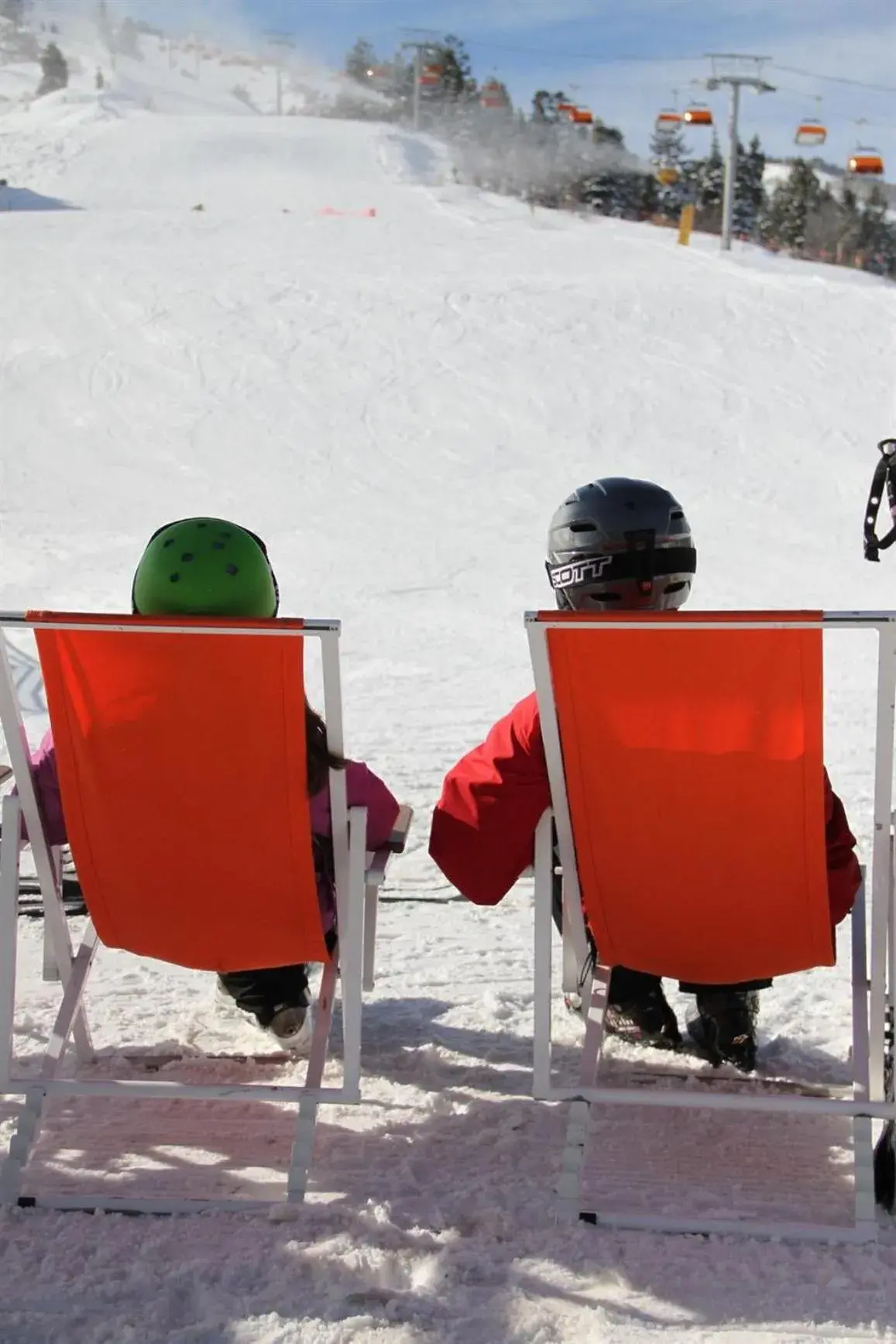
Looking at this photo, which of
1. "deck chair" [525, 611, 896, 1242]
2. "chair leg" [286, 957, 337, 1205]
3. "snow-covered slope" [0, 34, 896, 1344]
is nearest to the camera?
"snow-covered slope" [0, 34, 896, 1344]

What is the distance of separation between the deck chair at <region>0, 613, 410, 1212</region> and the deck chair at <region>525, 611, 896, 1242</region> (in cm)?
40

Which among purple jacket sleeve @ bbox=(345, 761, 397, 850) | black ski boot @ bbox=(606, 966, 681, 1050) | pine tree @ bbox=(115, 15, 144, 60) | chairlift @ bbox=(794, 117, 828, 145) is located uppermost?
pine tree @ bbox=(115, 15, 144, 60)

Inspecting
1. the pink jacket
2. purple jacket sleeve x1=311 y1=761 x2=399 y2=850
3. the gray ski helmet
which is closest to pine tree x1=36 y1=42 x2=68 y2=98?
the gray ski helmet

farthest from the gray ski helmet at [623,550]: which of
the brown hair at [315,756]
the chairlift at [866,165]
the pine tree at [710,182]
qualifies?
the pine tree at [710,182]

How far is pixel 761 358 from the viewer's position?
1769 cm

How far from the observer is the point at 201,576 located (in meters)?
2.71

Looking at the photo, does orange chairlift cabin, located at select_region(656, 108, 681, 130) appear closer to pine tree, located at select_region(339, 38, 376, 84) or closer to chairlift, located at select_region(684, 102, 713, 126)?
chairlift, located at select_region(684, 102, 713, 126)

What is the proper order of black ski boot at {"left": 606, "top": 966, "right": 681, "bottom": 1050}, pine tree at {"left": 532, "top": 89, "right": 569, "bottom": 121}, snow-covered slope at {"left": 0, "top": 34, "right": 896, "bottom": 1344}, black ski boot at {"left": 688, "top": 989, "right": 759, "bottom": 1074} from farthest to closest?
pine tree at {"left": 532, "top": 89, "right": 569, "bottom": 121}
black ski boot at {"left": 606, "top": 966, "right": 681, "bottom": 1050}
black ski boot at {"left": 688, "top": 989, "right": 759, "bottom": 1074}
snow-covered slope at {"left": 0, "top": 34, "right": 896, "bottom": 1344}

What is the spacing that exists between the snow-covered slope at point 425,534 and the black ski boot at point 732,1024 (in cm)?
14

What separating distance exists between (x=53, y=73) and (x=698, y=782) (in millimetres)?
90740

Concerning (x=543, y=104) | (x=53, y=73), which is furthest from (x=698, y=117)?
(x=53, y=73)

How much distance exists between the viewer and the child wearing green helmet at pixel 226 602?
8.89ft

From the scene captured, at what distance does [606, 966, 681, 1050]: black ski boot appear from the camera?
314cm

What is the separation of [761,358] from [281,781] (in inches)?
638
